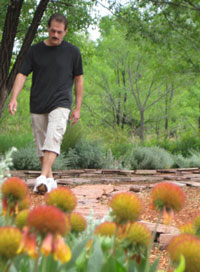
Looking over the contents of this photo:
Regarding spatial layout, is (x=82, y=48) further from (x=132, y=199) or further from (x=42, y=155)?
(x=132, y=199)

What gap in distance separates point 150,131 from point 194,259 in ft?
109

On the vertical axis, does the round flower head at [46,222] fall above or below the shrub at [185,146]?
below

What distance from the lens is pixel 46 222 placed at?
0.69m

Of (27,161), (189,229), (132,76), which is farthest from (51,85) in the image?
(132,76)

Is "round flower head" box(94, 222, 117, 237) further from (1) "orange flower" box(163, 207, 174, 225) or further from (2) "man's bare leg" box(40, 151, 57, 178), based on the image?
(2) "man's bare leg" box(40, 151, 57, 178)

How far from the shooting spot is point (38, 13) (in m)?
8.88

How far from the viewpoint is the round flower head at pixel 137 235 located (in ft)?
3.18

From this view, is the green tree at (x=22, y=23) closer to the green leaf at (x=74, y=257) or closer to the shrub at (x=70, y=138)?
the shrub at (x=70, y=138)

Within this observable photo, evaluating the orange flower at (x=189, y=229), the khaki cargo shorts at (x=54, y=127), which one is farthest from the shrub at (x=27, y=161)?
the orange flower at (x=189, y=229)

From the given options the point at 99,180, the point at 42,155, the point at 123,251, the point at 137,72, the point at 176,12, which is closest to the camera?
the point at 123,251

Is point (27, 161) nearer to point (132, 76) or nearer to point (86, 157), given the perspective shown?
point (86, 157)

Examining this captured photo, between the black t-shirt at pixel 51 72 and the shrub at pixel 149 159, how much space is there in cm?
491

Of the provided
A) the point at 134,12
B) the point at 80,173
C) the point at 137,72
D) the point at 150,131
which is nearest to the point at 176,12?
the point at 134,12

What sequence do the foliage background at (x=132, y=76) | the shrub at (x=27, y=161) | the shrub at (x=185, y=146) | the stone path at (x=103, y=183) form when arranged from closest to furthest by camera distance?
1. the stone path at (x=103, y=183)
2. the shrub at (x=27, y=161)
3. the foliage background at (x=132, y=76)
4. the shrub at (x=185, y=146)
